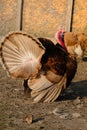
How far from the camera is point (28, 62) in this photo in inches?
377

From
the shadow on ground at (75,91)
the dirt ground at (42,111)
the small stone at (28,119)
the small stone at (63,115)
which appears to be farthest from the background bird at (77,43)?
the small stone at (28,119)

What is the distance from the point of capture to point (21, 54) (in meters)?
9.74

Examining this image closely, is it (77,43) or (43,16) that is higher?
(43,16)

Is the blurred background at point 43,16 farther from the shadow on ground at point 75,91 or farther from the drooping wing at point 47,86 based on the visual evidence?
the drooping wing at point 47,86

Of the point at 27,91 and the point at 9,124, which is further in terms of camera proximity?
the point at 27,91

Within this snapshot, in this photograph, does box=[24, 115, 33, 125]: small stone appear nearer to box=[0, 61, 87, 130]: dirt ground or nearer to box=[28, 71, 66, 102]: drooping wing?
box=[0, 61, 87, 130]: dirt ground

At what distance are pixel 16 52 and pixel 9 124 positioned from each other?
1.67 meters

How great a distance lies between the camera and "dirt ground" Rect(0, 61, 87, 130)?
876cm

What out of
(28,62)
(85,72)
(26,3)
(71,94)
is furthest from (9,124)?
(26,3)

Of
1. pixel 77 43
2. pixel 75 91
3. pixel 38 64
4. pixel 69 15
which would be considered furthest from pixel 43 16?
pixel 38 64

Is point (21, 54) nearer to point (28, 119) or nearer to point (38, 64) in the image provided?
point (38, 64)

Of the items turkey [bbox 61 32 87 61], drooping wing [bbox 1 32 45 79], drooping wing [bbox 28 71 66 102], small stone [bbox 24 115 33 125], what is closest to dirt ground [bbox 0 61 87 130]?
small stone [bbox 24 115 33 125]

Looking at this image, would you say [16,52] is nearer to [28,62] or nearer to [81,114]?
[28,62]

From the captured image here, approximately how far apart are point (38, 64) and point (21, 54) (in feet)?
1.42
